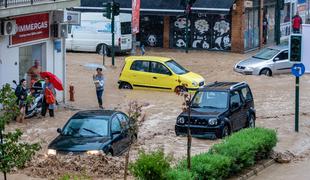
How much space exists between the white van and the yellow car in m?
10.5

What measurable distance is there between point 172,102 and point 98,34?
47.6ft

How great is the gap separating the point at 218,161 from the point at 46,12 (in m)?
14.7

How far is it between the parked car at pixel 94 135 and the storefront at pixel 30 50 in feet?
22.0

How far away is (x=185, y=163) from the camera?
17.7 metres

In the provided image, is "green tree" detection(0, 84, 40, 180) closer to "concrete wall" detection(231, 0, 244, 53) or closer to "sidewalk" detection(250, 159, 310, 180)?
"sidewalk" detection(250, 159, 310, 180)

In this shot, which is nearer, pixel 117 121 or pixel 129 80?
pixel 117 121

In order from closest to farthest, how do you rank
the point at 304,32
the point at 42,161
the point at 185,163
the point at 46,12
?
the point at 185,163 → the point at 42,161 → the point at 304,32 → the point at 46,12

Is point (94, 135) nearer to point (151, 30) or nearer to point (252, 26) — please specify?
point (151, 30)

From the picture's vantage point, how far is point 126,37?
47.1 meters

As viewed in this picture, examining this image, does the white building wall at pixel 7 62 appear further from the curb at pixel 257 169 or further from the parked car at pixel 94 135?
the curb at pixel 257 169

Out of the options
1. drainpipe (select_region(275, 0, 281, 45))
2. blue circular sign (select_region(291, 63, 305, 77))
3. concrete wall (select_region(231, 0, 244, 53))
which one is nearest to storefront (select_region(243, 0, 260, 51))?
concrete wall (select_region(231, 0, 244, 53))

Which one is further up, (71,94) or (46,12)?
(46,12)

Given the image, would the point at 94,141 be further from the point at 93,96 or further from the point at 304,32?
the point at 93,96

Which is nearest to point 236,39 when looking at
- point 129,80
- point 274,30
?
point 274,30
